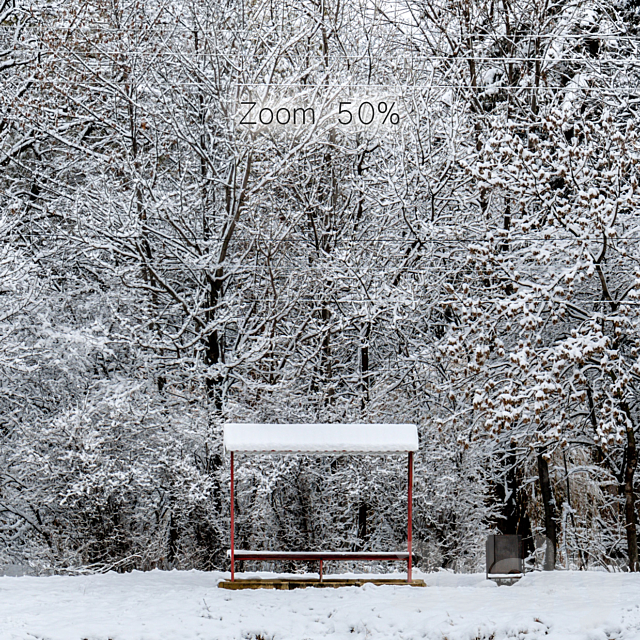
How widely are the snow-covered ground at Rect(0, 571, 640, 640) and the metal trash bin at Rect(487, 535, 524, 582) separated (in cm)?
22

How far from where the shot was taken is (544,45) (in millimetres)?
18953

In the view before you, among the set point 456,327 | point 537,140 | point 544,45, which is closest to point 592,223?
point 537,140

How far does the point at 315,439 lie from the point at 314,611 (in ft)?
8.19

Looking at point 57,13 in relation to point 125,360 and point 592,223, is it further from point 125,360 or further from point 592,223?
point 592,223

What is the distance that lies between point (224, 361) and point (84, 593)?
6.49 m

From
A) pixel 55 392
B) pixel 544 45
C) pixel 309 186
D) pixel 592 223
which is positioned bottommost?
pixel 55 392

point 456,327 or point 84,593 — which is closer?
point 84,593

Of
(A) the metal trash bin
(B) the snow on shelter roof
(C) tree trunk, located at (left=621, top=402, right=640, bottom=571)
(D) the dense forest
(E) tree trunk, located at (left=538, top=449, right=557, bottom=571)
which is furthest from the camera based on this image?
(E) tree trunk, located at (left=538, top=449, right=557, bottom=571)

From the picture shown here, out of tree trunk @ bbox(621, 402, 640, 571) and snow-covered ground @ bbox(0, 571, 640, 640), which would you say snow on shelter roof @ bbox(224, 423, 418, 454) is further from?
tree trunk @ bbox(621, 402, 640, 571)

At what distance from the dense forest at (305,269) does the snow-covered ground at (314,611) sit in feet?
9.56

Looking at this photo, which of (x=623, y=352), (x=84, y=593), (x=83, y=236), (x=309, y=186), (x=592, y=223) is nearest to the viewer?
(x=84, y=593)

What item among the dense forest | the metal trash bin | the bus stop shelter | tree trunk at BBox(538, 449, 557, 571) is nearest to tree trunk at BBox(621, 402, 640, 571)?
the dense forest

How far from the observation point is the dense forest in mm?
16141

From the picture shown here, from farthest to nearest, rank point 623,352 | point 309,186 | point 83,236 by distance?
point 309,186 → point 83,236 → point 623,352
